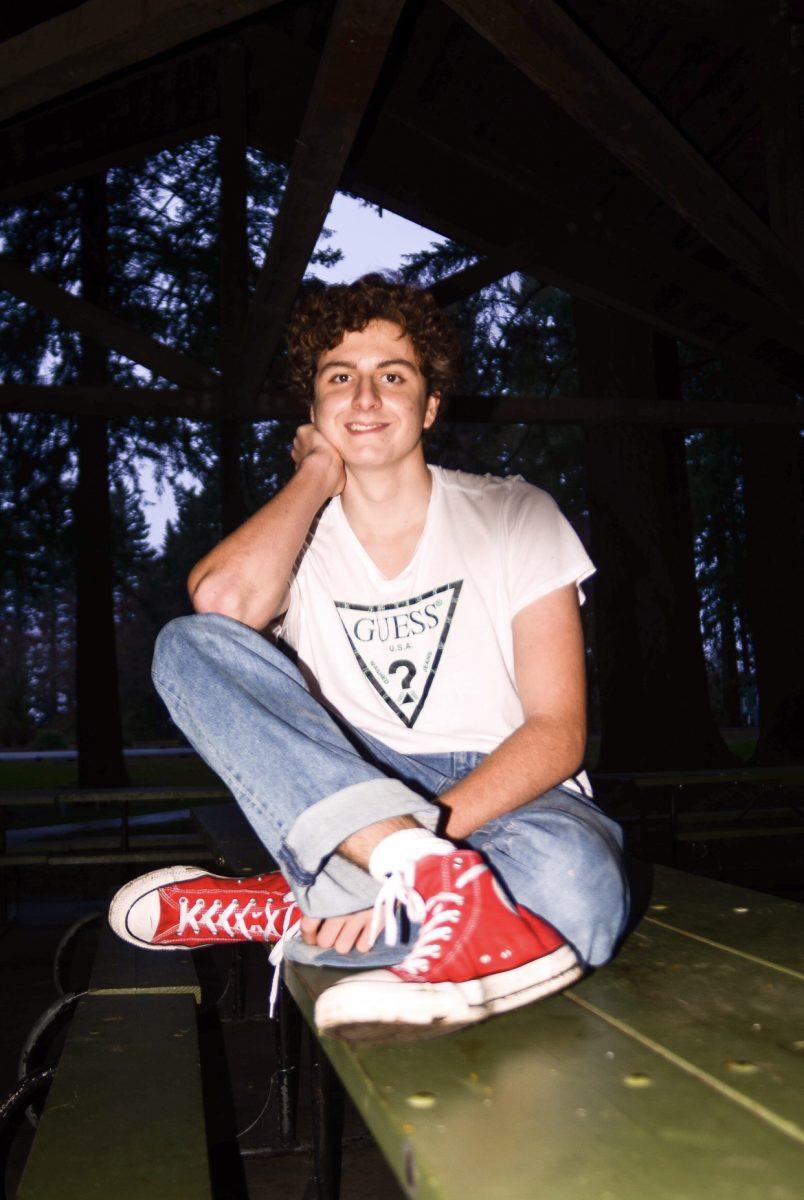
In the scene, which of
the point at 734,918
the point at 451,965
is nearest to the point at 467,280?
the point at 734,918

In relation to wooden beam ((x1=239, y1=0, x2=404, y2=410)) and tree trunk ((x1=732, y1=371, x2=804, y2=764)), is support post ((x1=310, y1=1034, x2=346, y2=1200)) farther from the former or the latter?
tree trunk ((x1=732, y1=371, x2=804, y2=764))

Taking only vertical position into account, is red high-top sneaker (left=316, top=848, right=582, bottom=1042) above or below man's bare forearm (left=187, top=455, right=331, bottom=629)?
below

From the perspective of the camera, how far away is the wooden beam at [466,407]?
20.5ft

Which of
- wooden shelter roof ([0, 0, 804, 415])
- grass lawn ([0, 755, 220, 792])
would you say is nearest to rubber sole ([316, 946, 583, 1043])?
wooden shelter roof ([0, 0, 804, 415])

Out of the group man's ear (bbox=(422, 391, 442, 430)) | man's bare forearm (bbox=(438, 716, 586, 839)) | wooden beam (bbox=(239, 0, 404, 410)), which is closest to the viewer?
man's bare forearm (bbox=(438, 716, 586, 839))

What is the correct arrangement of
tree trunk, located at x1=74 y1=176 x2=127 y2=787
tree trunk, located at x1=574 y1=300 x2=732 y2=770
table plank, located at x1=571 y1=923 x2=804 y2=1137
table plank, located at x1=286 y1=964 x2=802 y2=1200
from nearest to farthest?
table plank, located at x1=286 y1=964 x2=802 y2=1200 → table plank, located at x1=571 y1=923 x2=804 y2=1137 → tree trunk, located at x1=574 y1=300 x2=732 y2=770 → tree trunk, located at x1=74 y1=176 x2=127 y2=787

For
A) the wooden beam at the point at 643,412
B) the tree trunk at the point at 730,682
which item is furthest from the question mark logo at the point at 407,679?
the tree trunk at the point at 730,682

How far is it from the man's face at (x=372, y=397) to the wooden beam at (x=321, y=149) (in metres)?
1.17

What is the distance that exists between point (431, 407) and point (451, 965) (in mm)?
1824

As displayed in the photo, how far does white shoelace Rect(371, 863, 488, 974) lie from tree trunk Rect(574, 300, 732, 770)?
8671 mm

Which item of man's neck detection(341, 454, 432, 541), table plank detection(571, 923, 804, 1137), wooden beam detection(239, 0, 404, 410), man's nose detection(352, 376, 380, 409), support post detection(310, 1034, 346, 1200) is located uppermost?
wooden beam detection(239, 0, 404, 410)

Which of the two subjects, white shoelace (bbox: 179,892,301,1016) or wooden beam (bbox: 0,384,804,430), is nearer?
white shoelace (bbox: 179,892,301,1016)

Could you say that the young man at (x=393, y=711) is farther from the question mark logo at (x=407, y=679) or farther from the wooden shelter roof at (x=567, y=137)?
the wooden shelter roof at (x=567, y=137)

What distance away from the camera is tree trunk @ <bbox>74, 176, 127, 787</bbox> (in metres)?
13.5
